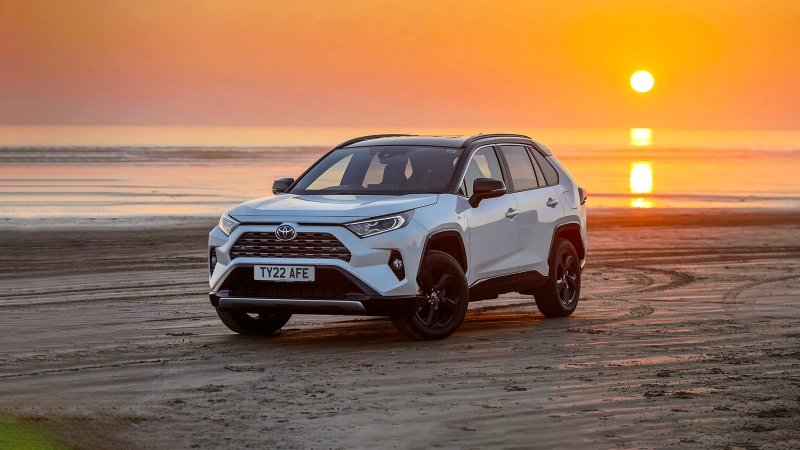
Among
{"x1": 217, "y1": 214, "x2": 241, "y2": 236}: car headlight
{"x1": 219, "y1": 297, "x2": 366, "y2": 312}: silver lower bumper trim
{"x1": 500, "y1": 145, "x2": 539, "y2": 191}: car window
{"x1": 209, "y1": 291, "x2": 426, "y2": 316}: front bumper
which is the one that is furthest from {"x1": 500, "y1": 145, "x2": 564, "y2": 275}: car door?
{"x1": 217, "y1": 214, "x2": 241, "y2": 236}: car headlight

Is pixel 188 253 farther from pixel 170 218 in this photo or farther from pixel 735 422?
pixel 735 422

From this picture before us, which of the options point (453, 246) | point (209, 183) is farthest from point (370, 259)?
point (209, 183)

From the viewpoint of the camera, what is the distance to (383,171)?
10578 millimetres

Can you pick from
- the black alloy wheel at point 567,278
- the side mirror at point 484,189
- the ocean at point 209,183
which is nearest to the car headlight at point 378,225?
the side mirror at point 484,189

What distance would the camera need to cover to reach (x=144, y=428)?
260 inches

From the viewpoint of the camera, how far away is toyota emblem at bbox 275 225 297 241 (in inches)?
365

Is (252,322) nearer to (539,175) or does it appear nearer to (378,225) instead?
(378,225)

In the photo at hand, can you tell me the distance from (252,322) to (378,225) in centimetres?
180

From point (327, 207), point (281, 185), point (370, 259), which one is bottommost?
point (370, 259)

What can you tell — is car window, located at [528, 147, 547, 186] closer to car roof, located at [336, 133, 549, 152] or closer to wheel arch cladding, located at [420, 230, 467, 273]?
car roof, located at [336, 133, 549, 152]

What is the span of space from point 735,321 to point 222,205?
22764 mm

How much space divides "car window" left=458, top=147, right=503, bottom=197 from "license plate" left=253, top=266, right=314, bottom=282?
173 centimetres

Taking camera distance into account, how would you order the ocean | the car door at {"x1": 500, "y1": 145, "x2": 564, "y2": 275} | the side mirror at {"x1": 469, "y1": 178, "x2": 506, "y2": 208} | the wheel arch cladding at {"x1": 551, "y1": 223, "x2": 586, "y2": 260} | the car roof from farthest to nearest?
1. the ocean
2. the wheel arch cladding at {"x1": 551, "y1": 223, "x2": 586, "y2": 260}
3. the car door at {"x1": 500, "y1": 145, "x2": 564, "y2": 275}
4. the car roof
5. the side mirror at {"x1": 469, "y1": 178, "x2": 506, "y2": 208}

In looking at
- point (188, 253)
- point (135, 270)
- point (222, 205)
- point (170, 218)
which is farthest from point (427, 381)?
point (222, 205)
